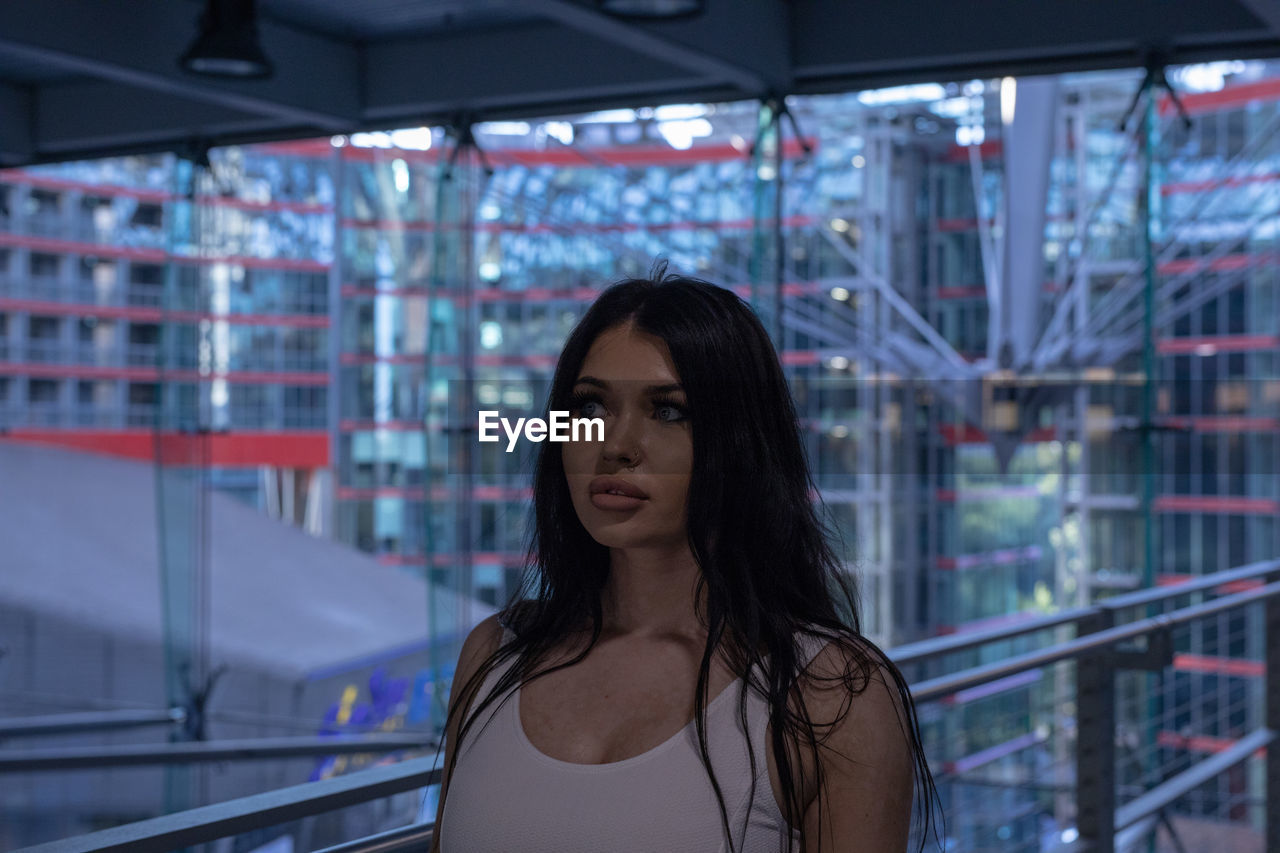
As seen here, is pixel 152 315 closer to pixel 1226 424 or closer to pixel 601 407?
pixel 1226 424

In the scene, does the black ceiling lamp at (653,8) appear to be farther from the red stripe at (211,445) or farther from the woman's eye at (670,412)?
the red stripe at (211,445)

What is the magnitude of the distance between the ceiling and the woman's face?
2.74m

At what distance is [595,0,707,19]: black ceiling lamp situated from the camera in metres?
2.69

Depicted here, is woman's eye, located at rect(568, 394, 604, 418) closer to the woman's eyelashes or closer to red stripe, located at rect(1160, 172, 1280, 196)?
the woman's eyelashes

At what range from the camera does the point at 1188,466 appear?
169 inches

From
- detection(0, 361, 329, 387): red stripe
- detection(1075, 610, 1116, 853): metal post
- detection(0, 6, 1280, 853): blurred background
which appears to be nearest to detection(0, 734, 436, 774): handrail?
detection(0, 6, 1280, 853): blurred background

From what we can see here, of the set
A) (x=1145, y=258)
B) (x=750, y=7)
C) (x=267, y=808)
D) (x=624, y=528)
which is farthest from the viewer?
(x=1145, y=258)

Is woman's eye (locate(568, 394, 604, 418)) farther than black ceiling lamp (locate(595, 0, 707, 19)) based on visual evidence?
No

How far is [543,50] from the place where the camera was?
4293 mm

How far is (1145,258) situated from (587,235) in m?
1.94

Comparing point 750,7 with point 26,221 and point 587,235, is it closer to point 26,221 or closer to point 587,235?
point 587,235

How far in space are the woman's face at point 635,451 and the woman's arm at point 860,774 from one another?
122 mm

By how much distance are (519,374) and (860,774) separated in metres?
3.88

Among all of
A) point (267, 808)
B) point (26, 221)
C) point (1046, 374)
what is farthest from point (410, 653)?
point (267, 808)
